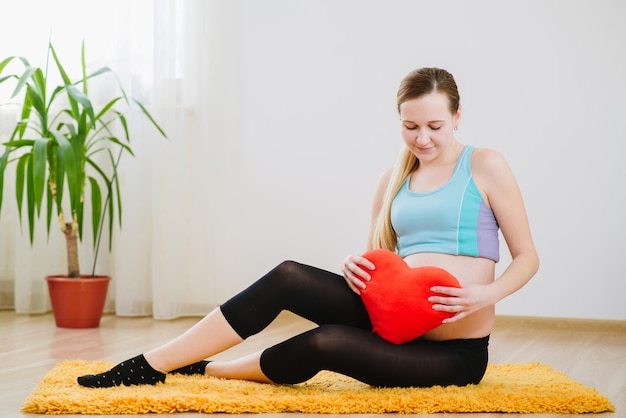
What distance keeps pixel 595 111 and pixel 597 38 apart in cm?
31

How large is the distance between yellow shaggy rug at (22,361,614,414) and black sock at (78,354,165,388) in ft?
0.09

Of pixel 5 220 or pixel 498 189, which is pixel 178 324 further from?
pixel 498 189

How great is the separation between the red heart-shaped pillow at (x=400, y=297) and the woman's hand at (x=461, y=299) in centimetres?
2

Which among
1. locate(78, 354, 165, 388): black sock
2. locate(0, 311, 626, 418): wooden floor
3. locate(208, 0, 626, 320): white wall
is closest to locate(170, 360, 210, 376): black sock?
locate(78, 354, 165, 388): black sock

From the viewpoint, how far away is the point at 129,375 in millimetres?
1778

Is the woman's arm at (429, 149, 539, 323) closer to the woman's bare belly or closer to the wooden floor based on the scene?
the woman's bare belly

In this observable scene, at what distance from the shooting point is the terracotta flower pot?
319 cm

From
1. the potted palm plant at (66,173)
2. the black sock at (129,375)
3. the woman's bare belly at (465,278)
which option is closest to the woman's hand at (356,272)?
the woman's bare belly at (465,278)

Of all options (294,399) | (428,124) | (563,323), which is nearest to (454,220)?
→ (428,124)

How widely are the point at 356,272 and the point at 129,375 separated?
57 centimetres

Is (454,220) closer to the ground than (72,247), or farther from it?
farther from it

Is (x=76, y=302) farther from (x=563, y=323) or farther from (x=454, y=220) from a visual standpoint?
(x=563, y=323)

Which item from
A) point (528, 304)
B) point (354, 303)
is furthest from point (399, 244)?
point (528, 304)

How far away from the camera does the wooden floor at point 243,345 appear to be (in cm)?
208
